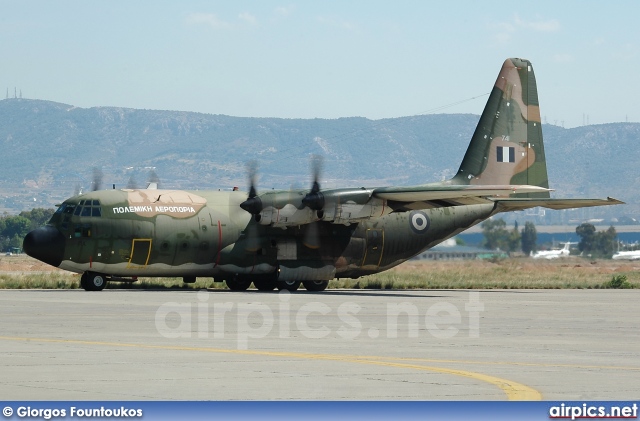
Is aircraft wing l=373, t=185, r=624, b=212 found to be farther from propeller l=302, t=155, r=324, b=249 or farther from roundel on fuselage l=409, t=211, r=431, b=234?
roundel on fuselage l=409, t=211, r=431, b=234

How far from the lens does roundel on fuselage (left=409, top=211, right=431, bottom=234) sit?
4503 centimetres

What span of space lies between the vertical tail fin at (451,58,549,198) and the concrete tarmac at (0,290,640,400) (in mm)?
15832

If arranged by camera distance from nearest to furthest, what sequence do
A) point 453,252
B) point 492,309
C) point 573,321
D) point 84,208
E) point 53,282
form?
1. point 573,321
2. point 492,309
3. point 84,208
4. point 53,282
5. point 453,252

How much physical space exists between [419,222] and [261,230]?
673 cm

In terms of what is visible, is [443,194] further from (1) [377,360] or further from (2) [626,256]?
(2) [626,256]

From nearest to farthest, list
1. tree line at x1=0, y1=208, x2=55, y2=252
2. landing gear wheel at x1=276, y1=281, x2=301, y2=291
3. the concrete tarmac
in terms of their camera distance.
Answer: the concrete tarmac < landing gear wheel at x1=276, y1=281, x2=301, y2=291 < tree line at x1=0, y1=208, x2=55, y2=252

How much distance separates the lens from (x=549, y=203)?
43156 mm

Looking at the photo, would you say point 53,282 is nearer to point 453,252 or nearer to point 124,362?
point 453,252

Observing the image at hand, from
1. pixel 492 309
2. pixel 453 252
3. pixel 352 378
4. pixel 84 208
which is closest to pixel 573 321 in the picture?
pixel 492 309

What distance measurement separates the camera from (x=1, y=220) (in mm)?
170250

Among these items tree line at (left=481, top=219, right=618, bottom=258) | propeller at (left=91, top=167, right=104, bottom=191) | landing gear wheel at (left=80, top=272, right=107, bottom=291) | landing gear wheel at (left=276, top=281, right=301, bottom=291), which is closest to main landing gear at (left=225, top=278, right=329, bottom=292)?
landing gear wheel at (left=276, top=281, right=301, bottom=291)

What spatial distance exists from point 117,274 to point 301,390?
27.5 m

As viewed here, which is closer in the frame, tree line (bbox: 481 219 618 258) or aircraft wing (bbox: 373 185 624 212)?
aircraft wing (bbox: 373 185 624 212)

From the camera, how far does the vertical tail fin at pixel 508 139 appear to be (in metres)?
47.6
